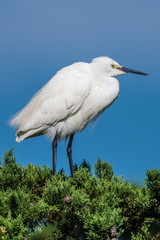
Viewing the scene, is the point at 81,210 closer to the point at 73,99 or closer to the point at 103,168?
the point at 103,168

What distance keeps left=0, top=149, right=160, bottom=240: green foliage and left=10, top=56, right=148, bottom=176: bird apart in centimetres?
102

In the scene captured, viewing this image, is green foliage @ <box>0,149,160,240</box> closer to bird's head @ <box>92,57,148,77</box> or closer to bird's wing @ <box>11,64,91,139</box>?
bird's wing @ <box>11,64,91,139</box>

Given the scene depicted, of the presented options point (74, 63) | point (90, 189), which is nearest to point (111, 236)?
point (90, 189)

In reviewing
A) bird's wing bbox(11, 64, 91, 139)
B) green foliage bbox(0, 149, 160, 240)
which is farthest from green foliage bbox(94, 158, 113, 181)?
bird's wing bbox(11, 64, 91, 139)

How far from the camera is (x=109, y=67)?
12.3 feet

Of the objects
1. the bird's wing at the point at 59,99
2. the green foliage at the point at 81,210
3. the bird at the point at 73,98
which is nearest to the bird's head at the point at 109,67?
the bird at the point at 73,98

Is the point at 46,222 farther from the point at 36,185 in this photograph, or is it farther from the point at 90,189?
the point at 36,185

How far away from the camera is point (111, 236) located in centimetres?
187

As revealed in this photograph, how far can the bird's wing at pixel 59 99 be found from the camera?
141 inches

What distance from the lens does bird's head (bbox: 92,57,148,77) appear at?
3.70m

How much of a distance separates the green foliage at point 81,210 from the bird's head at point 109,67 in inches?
61.0

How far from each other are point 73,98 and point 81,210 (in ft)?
5.85

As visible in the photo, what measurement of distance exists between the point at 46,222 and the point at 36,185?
2.63ft

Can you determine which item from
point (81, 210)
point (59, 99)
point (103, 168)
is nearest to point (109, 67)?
point (59, 99)
